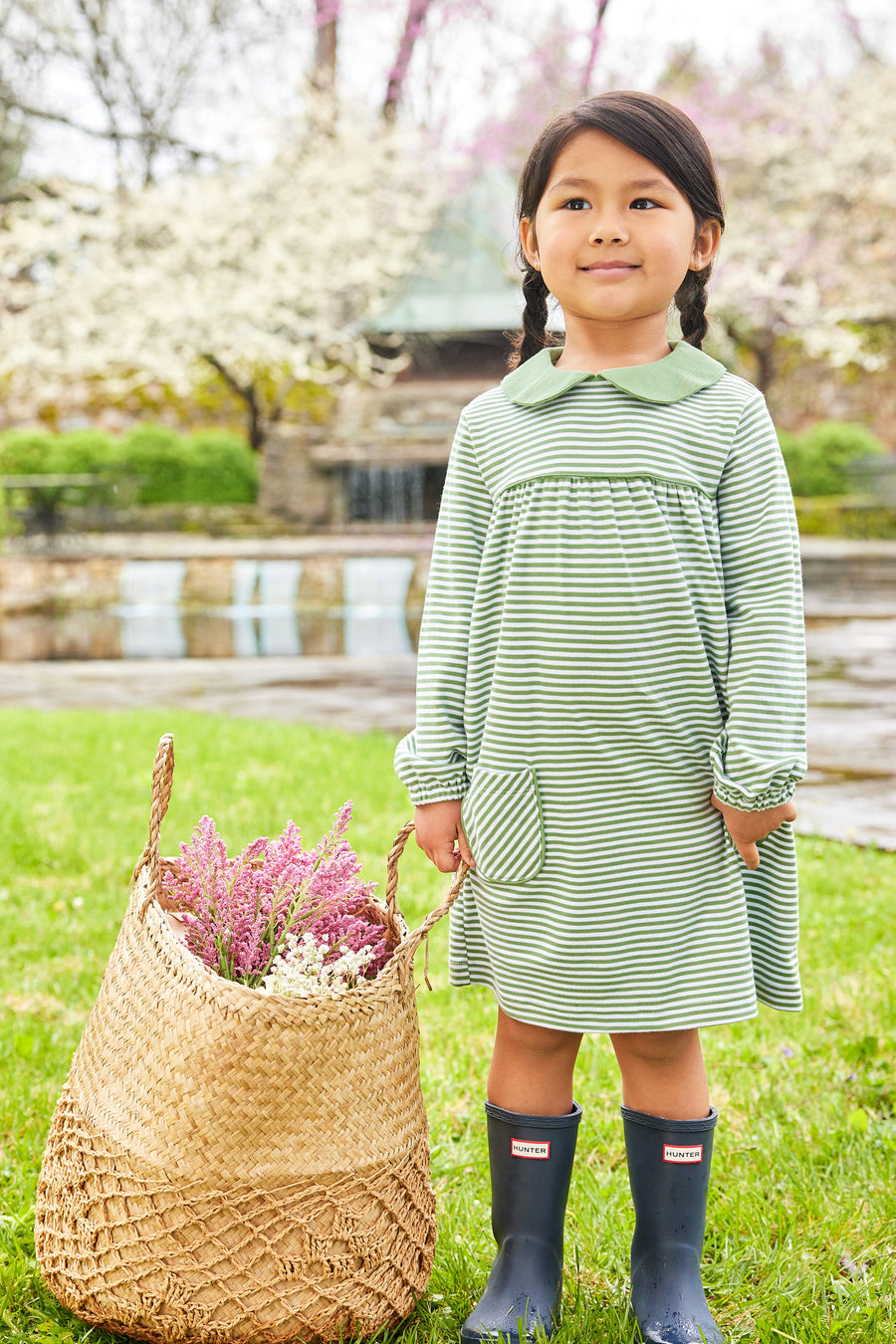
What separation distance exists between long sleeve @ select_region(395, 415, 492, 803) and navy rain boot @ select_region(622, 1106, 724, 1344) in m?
0.52

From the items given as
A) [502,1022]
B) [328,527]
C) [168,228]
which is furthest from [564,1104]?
[168,228]

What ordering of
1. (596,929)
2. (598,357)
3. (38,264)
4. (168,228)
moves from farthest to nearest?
(38,264) < (168,228) < (598,357) < (596,929)

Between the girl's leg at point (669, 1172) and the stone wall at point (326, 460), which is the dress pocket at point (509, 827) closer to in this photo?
the girl's leg at point (669, 1172)

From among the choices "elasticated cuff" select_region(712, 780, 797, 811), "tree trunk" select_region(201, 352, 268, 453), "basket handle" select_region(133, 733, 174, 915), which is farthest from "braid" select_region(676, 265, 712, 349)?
"tree trunk" select_region(201, 352, 268, 453)

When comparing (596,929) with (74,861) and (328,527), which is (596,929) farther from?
(328,527)

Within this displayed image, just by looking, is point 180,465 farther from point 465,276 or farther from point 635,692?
point 635,692

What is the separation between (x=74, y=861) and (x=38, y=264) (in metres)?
17.7

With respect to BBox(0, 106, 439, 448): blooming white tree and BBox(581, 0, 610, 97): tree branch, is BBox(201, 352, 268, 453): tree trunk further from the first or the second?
BBox(581, 0, 610, 97): tree branch

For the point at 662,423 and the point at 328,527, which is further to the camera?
the point at 328,527

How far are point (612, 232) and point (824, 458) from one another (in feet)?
54.9

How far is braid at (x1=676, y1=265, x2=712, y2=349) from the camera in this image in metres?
1.78

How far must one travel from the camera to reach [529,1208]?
5.51ft

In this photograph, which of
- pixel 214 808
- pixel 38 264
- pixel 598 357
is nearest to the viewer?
pixel 598 357

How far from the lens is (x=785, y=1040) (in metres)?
2.60
